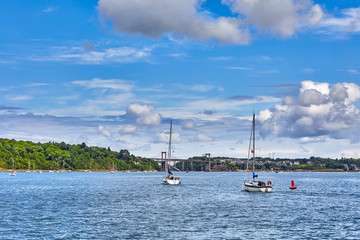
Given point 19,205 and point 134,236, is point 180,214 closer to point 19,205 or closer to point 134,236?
point 134,236

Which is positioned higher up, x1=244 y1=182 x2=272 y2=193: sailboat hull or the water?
x1=244 y1=182 x2=272 y2=193: sailboat hull

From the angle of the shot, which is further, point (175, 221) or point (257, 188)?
point (257, 188)

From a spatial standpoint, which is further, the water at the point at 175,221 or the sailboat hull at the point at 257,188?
the sailboat hull at the point at 257,188

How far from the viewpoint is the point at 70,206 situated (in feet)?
239

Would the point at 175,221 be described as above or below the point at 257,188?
below

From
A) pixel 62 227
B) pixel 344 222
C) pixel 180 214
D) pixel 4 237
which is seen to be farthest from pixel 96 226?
pixel 344 222

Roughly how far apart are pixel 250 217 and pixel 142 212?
16.5 m

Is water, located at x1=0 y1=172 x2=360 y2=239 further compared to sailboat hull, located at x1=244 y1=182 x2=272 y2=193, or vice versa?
sailboat hull, located at x1=244 y1=182 x2=272 y2=193

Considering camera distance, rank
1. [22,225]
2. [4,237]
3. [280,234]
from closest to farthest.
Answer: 1. [4,237]
2. [280,234]
3. [22,225]

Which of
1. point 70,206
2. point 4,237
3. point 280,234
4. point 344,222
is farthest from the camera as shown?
point 70,206

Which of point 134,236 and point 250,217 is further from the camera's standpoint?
point 250,217

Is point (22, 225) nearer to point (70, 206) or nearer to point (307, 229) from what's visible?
point (70, 206)

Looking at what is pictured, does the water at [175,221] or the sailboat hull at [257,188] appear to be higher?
Answer: the sailboat hull at [257,188]

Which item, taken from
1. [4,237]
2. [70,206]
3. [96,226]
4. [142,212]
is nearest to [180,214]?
[142,212]
